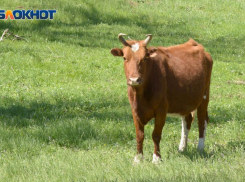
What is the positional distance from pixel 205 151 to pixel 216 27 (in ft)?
60.7

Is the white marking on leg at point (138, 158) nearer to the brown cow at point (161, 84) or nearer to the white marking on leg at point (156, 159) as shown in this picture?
the brown cow at point (161, 84)

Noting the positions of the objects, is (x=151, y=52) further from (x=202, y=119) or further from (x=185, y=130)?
(x=202, y=119)

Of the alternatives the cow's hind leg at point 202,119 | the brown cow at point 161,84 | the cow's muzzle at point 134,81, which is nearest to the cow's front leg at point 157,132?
the brown cow at point 161,84

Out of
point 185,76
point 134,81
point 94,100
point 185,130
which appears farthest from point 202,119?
point 94,100

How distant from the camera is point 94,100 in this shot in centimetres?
1279

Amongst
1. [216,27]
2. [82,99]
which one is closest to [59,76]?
[82,99]

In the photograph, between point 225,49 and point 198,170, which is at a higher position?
point 198,170

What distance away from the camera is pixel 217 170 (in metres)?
6.54

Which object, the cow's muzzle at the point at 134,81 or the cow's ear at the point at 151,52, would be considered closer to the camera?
the cow's muzzle at the point at 134,81

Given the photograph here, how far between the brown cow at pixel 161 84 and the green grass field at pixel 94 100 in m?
0.52

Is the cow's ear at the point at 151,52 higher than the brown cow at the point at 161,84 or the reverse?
higher

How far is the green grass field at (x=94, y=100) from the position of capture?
7324 mm

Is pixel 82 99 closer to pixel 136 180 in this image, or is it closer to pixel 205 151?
pixel 205 151

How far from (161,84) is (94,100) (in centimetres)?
459
